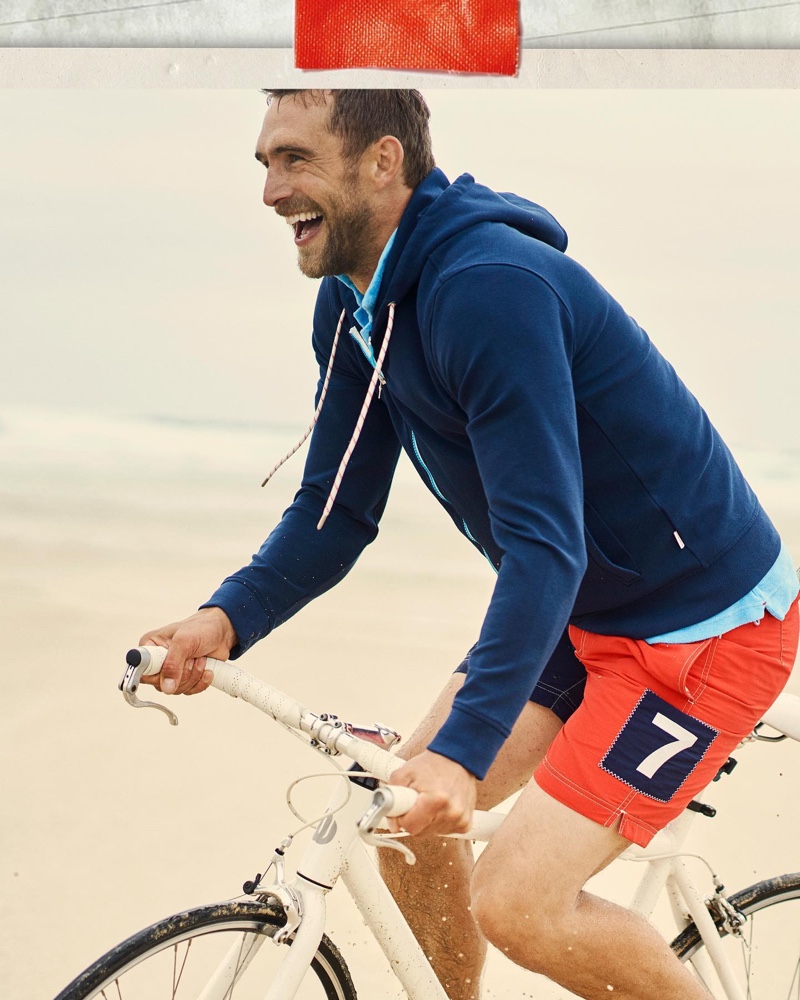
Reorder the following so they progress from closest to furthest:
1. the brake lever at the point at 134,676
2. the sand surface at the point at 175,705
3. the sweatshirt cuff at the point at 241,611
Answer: the brake lever at the point at 134,676 → the sweatshirt cuff at the point at 241,611 → the sand surface at the point at 175,705

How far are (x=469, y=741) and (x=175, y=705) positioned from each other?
295cm

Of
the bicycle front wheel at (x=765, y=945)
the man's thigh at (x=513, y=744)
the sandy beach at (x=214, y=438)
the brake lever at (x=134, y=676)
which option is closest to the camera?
the brake lever at (x=134, y=676)

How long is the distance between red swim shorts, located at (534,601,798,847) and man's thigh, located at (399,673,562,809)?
7.6 inches

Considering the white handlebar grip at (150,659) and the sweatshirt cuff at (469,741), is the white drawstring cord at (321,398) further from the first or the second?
the sweatshirt cuff at (469,741)

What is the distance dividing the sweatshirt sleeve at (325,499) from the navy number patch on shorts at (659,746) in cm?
55

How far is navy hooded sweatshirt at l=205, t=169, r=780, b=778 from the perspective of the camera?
56.9 inches

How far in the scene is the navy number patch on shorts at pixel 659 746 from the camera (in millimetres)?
1707

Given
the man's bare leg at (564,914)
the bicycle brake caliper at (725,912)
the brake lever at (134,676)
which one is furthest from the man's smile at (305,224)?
the bicycle brake caliper at (725,912)

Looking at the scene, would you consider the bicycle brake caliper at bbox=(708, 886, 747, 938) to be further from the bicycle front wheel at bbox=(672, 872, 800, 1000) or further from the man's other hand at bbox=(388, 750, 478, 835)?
the man's other hand at bbox=(388, 750, 478, 835)

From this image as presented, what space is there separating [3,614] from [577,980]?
377 cm

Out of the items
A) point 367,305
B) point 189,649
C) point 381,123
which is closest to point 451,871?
point 189,649

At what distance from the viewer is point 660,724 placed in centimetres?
172

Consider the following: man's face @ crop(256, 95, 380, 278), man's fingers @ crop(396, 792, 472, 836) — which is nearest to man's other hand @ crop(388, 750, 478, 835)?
man's fingers @ crop(396, 792, 472, 836)

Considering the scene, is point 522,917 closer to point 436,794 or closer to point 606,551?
point 436,794
